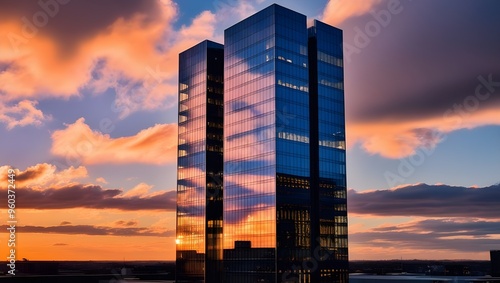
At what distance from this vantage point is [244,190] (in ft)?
509

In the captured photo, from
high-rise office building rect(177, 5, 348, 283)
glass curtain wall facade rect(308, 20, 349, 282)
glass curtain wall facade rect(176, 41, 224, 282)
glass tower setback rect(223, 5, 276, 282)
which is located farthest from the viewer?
glass curtain wall facade rect(176, 41, 224, 282)

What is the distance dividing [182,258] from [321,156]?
57699 millimetres

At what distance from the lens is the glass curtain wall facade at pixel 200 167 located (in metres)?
176

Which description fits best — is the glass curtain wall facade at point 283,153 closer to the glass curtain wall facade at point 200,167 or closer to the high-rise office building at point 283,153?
the high-rise office building at point 283,153

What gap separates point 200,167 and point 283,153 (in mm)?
39783

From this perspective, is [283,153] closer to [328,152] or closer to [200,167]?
[328,152]

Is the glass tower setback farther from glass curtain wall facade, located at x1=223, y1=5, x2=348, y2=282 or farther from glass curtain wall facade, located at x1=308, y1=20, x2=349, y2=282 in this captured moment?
glass curtain wall facade, located at x1=308, y1=20, x2=349, y2=282

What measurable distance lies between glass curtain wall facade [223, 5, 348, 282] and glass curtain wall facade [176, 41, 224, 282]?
1607cm

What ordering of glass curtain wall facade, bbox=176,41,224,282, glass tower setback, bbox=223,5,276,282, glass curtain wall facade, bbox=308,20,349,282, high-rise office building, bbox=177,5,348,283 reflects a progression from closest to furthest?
high-rise office building, bbox=177,5,348,283
glass tower setback, bbox=223,5,276,282
glass curtain wall facade, bbox=308,20,349,282
glass curtain wall facade, bbox=176,41,224,282

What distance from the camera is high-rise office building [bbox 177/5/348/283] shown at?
147000 millimetres

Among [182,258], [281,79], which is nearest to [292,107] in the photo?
[281,79]

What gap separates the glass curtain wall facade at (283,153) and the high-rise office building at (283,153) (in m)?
0.26

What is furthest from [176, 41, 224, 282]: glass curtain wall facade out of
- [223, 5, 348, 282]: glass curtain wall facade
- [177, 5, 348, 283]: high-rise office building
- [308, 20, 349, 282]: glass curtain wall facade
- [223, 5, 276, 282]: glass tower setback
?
[308, 20, 349, 282]: glass curtain wall facade

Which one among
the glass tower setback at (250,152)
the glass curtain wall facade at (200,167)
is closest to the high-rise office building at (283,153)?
the glass tower setback at (250,152)
